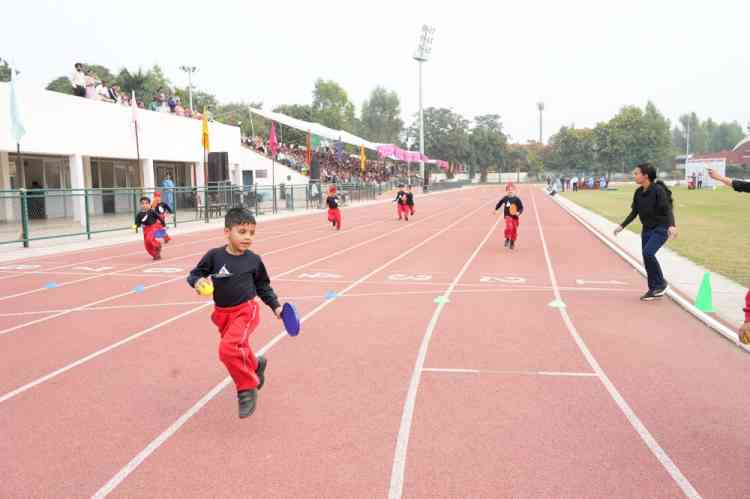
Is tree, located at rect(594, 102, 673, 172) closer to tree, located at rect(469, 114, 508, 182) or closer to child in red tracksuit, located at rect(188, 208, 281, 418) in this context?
tree, located at rect(469, 114, 508, 182)

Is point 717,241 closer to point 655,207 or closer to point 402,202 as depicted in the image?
point 655,207

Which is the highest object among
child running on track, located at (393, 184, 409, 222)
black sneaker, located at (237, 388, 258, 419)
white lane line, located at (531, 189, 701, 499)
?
child running on track, located at (393, 184, 409, 222)

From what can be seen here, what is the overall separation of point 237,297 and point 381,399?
1.42 metres

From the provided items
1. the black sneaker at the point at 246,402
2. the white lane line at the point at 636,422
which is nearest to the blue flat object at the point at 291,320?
the black sneaker at the point at 246,402

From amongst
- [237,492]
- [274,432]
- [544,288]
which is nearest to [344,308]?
[544,288]

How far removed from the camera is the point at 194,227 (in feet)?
75.0

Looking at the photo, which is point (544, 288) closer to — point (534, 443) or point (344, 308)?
point (344, 308)

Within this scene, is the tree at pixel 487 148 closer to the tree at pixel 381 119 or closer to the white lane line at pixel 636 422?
the tree at pixel 381 119

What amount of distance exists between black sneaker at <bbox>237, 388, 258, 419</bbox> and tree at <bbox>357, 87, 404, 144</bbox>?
12015cm

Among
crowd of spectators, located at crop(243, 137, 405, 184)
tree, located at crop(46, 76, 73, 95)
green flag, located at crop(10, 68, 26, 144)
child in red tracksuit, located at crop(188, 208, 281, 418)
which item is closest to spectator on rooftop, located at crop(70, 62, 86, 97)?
green flag, located at crop(10, 68, 26, 144)

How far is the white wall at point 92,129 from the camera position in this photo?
22.3 m

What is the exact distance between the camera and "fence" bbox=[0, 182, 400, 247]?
1655 centimetres

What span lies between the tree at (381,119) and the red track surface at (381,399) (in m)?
116

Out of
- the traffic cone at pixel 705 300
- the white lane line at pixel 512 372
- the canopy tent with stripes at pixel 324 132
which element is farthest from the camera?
the canopy tent with stripes at pixel 324 132
